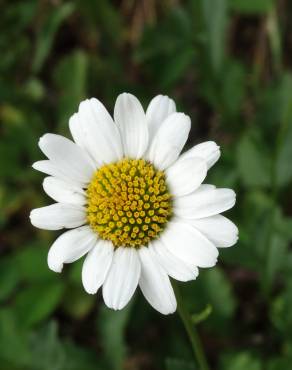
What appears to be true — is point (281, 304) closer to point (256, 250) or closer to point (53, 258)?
point (256, 250)

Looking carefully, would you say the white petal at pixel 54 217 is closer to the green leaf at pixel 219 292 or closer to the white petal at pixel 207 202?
the white petal at pixel 207 202

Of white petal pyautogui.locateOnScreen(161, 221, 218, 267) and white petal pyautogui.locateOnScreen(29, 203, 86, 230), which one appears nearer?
white petal pyautogui.locateOnScreen(161, 221, 218, 267)

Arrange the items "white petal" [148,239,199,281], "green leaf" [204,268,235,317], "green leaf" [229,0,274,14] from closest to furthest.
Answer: "white petal" [148,239,199,281] → "green leaf" [204,268,235,317] → "green leaf" [229,0,274,14]

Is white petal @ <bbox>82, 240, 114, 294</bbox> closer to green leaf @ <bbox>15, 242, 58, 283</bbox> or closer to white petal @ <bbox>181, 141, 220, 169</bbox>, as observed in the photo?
white petal @ <bbox>181, 141, 220, 169</bbox>

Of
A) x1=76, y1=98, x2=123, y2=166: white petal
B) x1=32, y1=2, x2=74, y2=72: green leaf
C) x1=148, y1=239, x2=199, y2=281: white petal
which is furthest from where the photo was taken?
x1=32, y1=2, x2=74, y2=72: green leaf

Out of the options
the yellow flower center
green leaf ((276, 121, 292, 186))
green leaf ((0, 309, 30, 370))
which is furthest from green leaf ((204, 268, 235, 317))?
the yellow flower center

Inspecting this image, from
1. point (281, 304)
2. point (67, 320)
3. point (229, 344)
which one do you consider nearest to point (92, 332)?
point (67, 320)

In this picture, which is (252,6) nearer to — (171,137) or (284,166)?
(284,166)

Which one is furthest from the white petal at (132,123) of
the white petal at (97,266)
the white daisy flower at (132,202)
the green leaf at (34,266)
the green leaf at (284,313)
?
the green leaf at (34,266)
